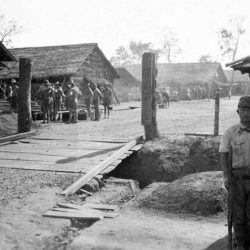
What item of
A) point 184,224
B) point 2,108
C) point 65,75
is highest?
point 65,75

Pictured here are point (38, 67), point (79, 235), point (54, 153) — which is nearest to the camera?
point (79, 235)

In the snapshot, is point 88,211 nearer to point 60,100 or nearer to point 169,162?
point 169,162

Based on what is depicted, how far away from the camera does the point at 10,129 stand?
47.9 feet

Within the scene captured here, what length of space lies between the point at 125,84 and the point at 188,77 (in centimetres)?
1289

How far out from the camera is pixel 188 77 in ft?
171

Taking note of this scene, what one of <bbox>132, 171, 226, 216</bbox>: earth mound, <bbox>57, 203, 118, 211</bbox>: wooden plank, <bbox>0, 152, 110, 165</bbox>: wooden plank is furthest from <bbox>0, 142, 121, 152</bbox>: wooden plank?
<bbox>57, 203, 118, 211</bbox>: wooden plank

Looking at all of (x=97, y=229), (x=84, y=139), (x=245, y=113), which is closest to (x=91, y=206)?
(x=97, y=229)

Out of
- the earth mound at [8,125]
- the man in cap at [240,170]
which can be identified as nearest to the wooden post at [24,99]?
the earth mound at [8,125]

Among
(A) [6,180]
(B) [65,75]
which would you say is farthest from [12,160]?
(B) [65,75]

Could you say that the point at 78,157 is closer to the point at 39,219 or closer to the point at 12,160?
the point at 12,160

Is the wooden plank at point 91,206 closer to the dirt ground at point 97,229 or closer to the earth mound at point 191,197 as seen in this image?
the dirt ground at point 97,229

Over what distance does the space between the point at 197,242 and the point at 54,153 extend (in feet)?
17.7

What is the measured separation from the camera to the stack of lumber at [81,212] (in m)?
5.19

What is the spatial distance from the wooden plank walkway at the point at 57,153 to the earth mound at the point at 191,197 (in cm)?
172
